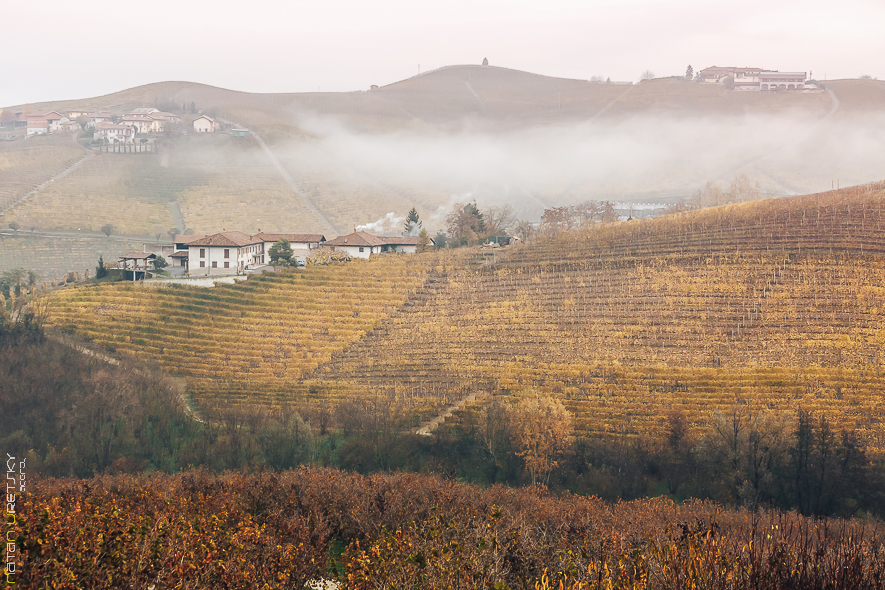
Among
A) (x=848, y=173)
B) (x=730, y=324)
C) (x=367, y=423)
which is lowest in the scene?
(x=367, y=423)

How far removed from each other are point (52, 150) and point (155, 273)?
97.7m

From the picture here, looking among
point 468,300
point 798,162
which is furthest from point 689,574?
point 798,162

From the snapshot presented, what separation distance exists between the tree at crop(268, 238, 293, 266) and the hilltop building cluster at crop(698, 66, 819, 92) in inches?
6552

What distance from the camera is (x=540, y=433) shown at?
109 ft

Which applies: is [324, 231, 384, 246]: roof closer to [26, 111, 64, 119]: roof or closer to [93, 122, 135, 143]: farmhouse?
[93, 122, 135, 143]: farmhouse

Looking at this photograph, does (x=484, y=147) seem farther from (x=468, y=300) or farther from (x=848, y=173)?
Result: (x=468, y=300)

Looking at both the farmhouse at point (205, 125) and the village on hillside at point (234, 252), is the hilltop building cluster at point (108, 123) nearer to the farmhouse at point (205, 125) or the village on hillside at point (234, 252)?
the farmhouse at point (205, 125)

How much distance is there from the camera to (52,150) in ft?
453

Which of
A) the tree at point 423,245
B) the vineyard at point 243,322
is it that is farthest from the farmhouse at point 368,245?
the vineyard at point 243,322

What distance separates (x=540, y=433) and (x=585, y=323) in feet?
57.2

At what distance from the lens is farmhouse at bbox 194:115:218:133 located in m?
162

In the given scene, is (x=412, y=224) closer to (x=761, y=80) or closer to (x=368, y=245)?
(x=368, y=245)

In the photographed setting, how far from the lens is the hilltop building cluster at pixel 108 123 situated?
150500mm

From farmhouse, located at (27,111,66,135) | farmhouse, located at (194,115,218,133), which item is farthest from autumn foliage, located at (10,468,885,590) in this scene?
farmhouse, located at (27,111,66,135)
